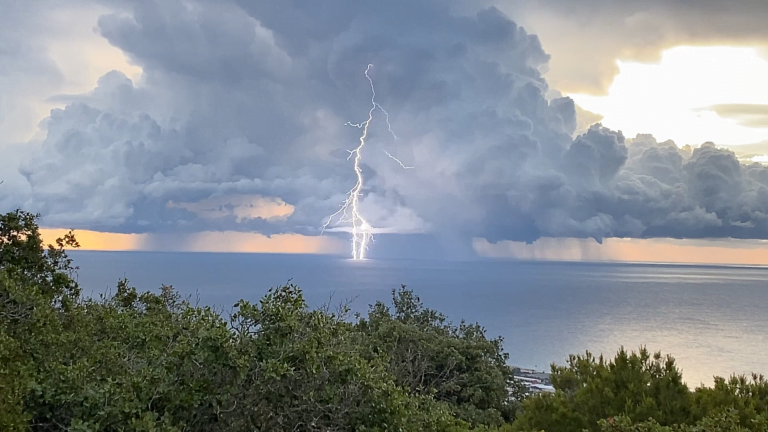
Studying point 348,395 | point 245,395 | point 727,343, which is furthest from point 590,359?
point 727,343

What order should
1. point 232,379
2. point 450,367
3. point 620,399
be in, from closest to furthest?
point 232,379 < point 620,399 < point 450,367

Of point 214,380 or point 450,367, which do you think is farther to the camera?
point 450,367

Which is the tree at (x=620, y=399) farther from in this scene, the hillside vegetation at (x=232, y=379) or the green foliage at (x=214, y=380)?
the green foliage at (x=214, y=380)

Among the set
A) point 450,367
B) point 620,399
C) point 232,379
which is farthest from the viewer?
point 450,367

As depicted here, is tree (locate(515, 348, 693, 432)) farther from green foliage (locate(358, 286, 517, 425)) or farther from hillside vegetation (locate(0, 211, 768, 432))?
green foliage (locate(358, 286, 517, 425))

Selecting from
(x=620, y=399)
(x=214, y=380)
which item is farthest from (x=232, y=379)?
(x=620, y=399)

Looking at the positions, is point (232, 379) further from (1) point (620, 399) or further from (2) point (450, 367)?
(2) point (450, 367)

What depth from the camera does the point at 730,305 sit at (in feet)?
459

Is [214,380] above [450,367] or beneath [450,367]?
above

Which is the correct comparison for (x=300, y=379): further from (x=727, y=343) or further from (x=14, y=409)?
(x=727, y=343)

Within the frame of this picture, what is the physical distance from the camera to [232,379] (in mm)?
7297

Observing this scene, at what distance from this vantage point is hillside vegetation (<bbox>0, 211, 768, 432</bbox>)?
705 cm

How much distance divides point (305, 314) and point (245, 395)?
1272mm

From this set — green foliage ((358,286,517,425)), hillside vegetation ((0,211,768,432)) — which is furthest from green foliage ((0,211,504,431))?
green foliage ((358,286,517,425))
